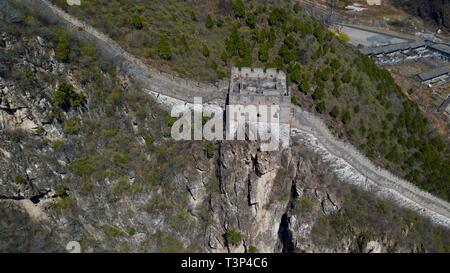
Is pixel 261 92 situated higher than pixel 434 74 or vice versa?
pixel 261 92

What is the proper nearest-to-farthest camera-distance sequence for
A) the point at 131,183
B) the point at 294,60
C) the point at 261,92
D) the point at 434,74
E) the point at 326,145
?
the point at 261,92
the point at 326,145
the point at 131,183
the point at 294,60
the point at 434,74

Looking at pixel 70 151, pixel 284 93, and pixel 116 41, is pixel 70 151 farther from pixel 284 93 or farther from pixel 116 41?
pixel 284 93

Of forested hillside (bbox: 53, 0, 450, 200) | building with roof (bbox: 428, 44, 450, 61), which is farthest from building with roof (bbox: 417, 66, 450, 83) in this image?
forested hillside (bbox: 53, 0, 450, 200)

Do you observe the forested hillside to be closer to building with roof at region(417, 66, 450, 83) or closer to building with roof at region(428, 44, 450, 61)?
building with roof at region(417, 66, 450, 83)

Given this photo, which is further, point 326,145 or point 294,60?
point 294,60

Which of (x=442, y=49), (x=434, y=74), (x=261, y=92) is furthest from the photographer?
(x=442, y=49)

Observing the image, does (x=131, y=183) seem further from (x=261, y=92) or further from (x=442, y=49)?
(x=442, y=49)

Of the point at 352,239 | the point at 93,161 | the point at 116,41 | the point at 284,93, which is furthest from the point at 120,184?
the point at 352,239

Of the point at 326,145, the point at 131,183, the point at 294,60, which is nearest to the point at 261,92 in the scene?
the point at 326,145
